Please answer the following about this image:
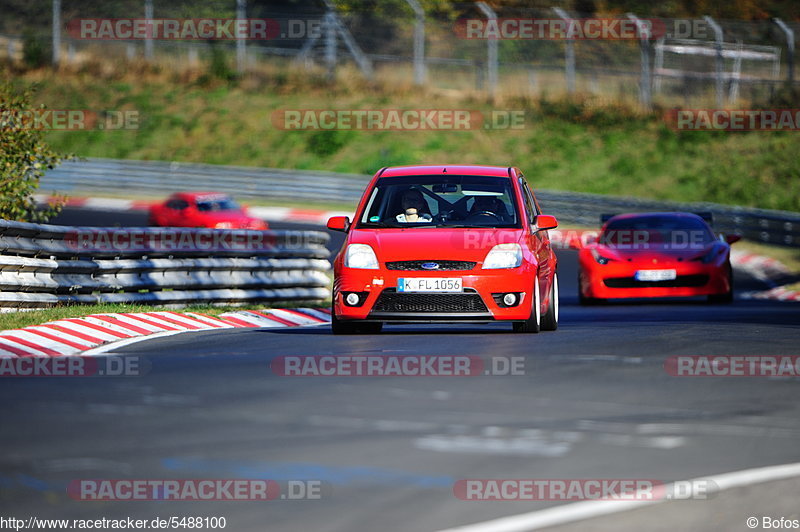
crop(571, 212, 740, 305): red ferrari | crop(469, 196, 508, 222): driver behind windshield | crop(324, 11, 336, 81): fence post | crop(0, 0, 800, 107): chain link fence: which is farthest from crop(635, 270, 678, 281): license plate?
crop(324, 11, 336, 81): fence post

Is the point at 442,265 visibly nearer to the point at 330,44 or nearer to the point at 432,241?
the point at 432,241

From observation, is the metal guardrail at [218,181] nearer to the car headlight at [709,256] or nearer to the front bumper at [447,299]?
the car headlight at [709,256]

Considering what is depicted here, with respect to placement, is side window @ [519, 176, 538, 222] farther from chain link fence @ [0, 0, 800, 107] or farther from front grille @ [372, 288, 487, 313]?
chain link fence @ [0, 0, 800, 107]

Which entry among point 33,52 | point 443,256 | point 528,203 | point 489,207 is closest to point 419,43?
point 33,52

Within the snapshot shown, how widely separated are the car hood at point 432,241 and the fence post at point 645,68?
85.8ft

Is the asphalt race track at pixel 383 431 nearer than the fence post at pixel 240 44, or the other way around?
the asphalt race track at pixel 383 431

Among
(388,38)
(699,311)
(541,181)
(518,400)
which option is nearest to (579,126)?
(541,181)

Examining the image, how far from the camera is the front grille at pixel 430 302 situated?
11.9 m

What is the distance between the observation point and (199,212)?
32438mm

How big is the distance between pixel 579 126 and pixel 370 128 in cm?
709

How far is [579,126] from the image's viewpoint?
4556 cm

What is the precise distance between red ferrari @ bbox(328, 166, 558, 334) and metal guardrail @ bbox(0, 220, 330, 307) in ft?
10.0

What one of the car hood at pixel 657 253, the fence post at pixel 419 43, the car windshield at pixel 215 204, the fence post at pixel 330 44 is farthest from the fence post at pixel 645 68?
the car hood at pixel 657 253

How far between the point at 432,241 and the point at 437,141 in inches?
1326
